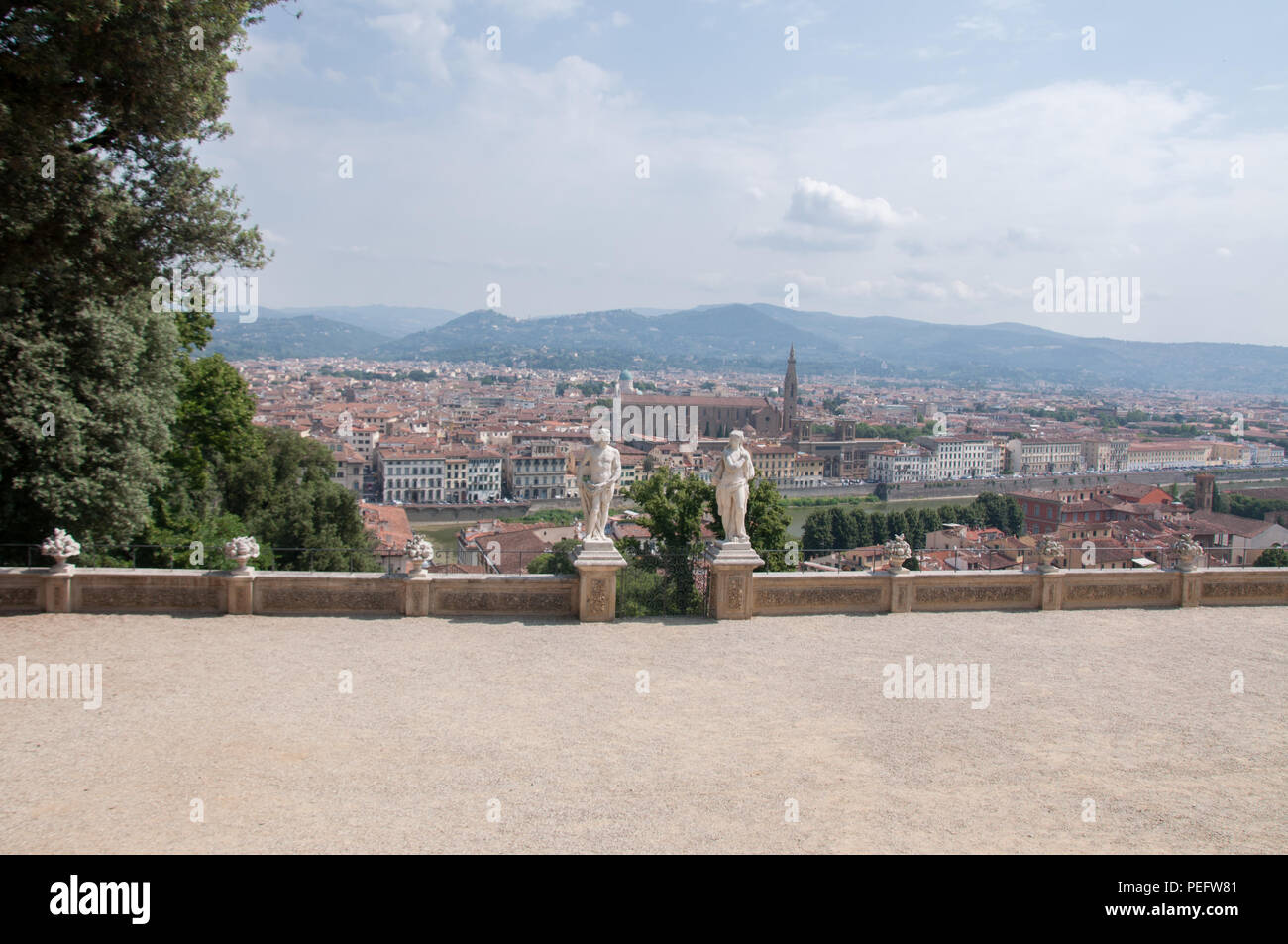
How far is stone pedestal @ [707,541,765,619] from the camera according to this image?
1020 cm

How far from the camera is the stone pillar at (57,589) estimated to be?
9.78 meters

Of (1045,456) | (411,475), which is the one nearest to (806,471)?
(1045,456)

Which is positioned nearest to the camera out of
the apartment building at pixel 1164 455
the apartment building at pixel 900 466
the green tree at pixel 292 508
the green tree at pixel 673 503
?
the green tree at pixel 673 503

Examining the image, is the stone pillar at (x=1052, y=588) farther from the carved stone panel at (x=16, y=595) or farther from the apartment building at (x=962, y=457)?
the apartment building at (x=962, y=457)

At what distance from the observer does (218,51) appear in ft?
30.8

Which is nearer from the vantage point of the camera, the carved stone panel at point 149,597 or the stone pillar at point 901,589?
the carved stone panel at point 149,597

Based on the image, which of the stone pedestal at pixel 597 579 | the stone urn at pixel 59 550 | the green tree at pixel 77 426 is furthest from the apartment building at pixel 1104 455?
the stone urn at pixel 59 550

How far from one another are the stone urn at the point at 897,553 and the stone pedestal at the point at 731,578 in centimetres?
148

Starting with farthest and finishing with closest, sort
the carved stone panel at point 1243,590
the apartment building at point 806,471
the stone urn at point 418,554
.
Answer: the apartment building at point 806,471 → the carved stone panel at point 1243,590 → the stone urn at point 418,554

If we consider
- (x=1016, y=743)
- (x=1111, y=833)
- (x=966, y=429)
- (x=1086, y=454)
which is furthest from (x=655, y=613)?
(x=966, y=429)

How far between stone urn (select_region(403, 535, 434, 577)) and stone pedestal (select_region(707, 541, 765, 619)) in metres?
3.04

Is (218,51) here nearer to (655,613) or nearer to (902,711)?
(655,613)

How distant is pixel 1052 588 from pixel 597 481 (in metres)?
5.57
